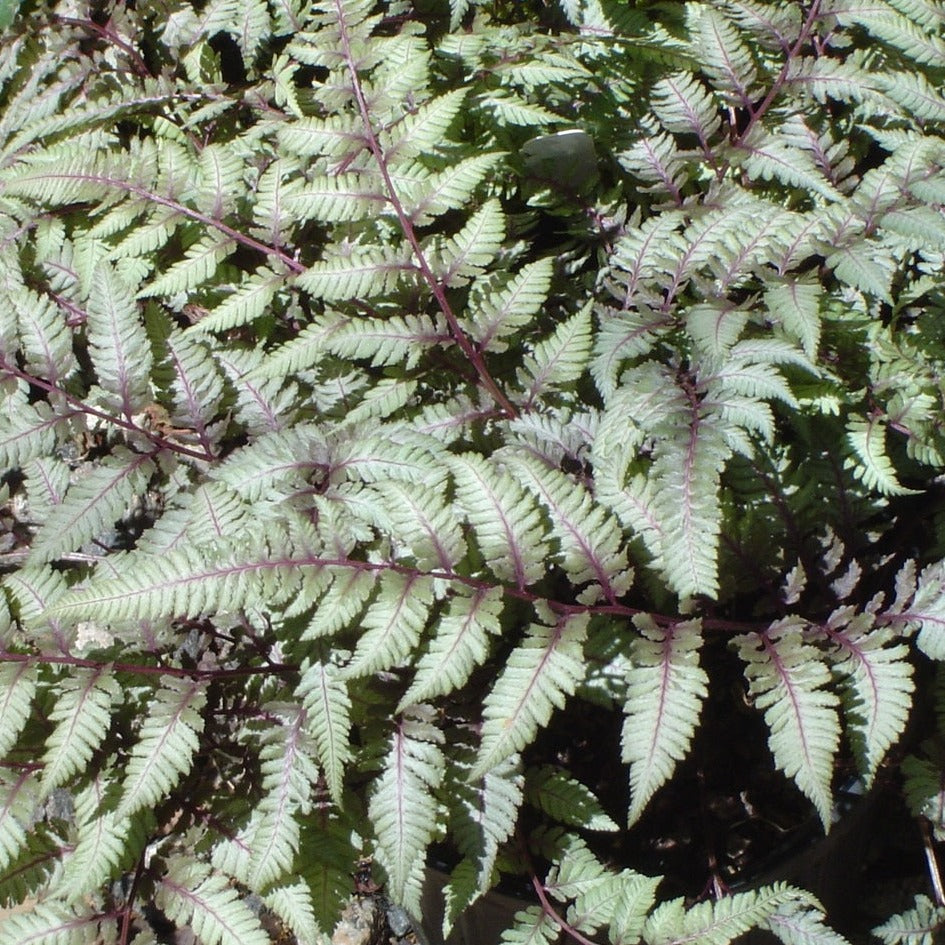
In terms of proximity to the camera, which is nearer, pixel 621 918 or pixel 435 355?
pixel 621 918

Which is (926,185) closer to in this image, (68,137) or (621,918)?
(621,918)

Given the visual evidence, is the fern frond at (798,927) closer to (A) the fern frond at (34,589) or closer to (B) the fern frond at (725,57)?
(A) the fern frond at (34,589)

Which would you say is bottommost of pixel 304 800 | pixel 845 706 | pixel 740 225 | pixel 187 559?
pixel 304 800

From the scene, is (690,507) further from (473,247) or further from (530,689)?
(473,247)

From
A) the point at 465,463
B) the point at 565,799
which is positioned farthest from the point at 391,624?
the point at 565,799

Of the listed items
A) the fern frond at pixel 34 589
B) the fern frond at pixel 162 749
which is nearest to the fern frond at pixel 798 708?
the fern frond at pixel 162 749

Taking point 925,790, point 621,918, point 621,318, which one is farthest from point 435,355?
point 925,790
